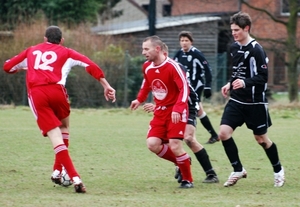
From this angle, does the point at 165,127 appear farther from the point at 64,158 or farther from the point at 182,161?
the point at 64,158

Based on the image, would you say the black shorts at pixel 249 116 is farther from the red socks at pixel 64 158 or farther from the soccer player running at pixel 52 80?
the red socks at pixel 64 158

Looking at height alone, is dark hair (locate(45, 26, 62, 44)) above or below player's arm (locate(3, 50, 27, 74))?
above

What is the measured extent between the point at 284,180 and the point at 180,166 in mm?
1255

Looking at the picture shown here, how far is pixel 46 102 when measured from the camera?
7.93 meters

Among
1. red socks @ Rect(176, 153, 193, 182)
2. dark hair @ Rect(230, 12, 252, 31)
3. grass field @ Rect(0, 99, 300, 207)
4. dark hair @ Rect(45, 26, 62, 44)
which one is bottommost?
grass field @ Rect(0, 99, 300, 207)

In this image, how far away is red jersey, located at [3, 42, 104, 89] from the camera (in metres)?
7.93

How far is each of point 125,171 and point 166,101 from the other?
1645 mm

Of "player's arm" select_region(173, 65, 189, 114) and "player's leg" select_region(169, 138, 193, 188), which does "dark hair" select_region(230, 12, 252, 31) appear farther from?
"player's leg" select_region(169, 138, 193, 188)

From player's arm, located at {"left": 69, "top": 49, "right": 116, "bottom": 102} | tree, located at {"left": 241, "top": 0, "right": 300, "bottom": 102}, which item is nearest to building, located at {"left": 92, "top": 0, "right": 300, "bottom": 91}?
tree, located at {"left": 241, "top": 0, "right": 300, "bottom": 102}

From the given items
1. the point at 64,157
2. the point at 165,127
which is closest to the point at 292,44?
the point at 165,127

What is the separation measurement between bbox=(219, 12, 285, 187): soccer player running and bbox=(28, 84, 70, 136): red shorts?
72.9 inches

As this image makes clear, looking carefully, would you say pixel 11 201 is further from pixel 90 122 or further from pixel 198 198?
pixel 90 122

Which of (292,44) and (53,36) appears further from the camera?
(292,44)

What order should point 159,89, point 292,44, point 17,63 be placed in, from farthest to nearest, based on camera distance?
point 292,44 → point 159,89 → point 17,63
